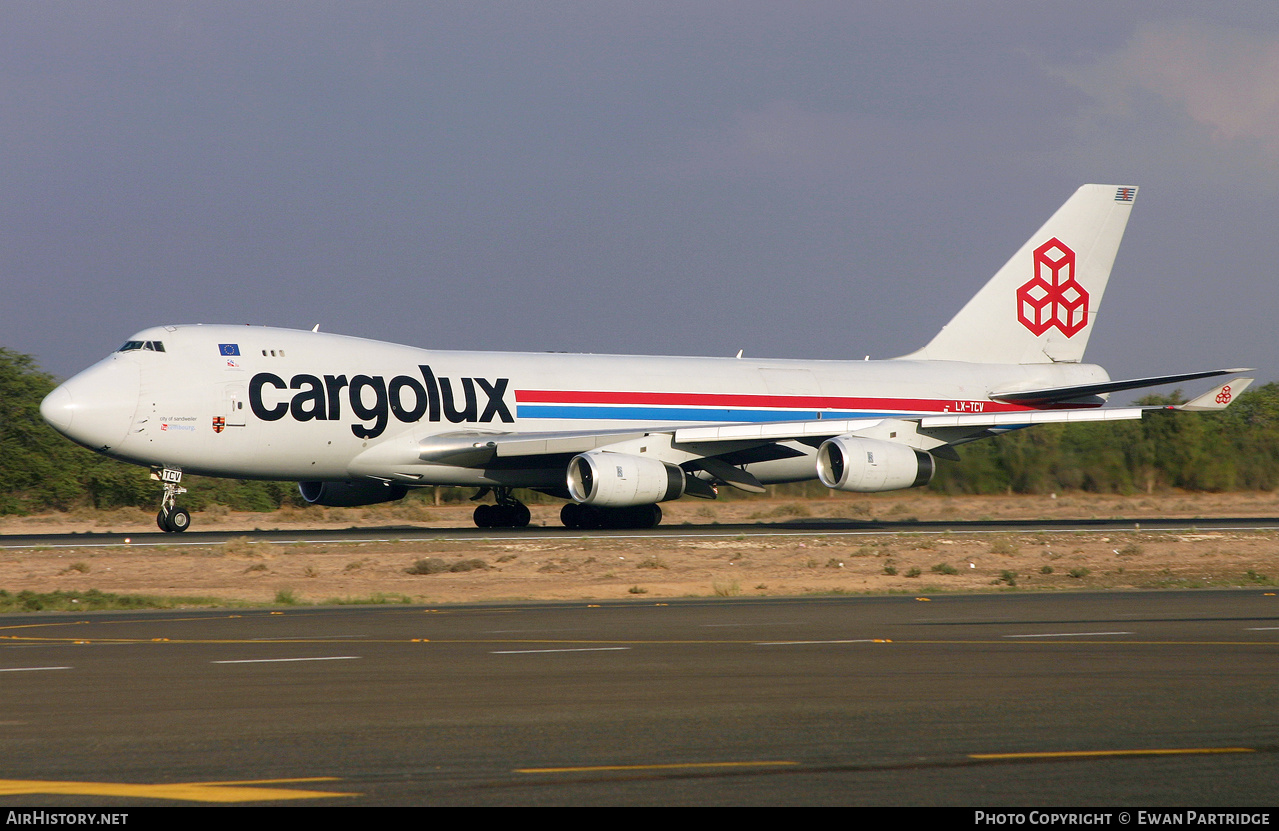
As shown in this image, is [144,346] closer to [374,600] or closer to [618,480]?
[618,480]

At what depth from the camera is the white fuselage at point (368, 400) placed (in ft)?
101

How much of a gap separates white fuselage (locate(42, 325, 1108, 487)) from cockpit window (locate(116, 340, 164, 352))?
7 cm

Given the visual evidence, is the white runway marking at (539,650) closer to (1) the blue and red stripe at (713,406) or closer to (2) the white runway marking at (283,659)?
(2) the white runway marking at (283,659)

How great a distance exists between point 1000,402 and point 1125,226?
310 inches

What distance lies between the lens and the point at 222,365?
104ft

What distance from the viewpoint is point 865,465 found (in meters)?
34.1

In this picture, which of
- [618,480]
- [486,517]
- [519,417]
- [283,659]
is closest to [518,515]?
[486,517]

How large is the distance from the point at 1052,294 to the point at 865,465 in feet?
44.5

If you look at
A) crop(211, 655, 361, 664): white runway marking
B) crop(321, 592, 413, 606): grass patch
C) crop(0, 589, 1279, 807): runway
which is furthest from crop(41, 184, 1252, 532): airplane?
crop(211, 655, 361, 664): white runway marking

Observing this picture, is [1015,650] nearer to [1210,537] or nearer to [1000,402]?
[1210,537]

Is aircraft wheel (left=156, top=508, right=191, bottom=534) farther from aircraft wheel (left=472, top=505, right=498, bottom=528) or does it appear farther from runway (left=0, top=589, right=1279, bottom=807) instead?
runway (left=0, top=589, right=1279, bottom=807)

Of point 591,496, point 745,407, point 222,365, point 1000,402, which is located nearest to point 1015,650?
point 591,496

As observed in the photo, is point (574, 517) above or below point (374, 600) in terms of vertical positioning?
above

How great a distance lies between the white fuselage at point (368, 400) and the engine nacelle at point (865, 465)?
2.56 metres
